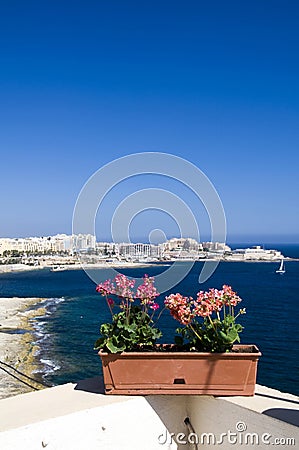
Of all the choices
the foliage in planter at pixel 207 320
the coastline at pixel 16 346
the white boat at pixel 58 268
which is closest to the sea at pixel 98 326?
the coastline at pixel 16 346

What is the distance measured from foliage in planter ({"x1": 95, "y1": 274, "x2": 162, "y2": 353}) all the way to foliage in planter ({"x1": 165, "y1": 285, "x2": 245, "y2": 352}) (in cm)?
11

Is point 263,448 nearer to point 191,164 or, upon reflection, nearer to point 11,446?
point 11,446

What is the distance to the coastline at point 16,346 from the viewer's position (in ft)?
43.3

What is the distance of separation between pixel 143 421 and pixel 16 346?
18.9 metres

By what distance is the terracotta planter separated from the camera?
1.68 m

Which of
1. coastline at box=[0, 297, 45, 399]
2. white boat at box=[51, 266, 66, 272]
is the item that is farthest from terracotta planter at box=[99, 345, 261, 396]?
white boat at box=[51, 266, 66, 272]

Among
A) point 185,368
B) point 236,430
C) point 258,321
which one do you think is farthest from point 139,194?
point 258,321

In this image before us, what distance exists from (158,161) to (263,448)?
1.36 metres

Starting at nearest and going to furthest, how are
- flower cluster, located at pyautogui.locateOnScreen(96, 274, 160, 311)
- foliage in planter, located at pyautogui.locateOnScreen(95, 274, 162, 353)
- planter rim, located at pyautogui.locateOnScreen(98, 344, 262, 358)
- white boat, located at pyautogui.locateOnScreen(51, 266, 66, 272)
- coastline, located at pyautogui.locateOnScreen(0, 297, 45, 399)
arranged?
1. planter rim, located at pyautogui.locateOnScreen(98, 344, 262, 358)
2. foliage in planter, located at pyautogui.locateOnScreen(95, 274, 162, 353)
3. flower cluster, located at pyautogui.locateOnScreen(96, 274, 160, 311)
4. coastline, located at pyautogui.locateOnScreen(0, 297, 45, 399)
5. white boat, located at pyautogui.locateOnScreen(51, 266, 66, 272)

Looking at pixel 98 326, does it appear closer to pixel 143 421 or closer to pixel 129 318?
pixel 129 318

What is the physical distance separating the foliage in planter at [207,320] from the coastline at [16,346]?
1105 cm

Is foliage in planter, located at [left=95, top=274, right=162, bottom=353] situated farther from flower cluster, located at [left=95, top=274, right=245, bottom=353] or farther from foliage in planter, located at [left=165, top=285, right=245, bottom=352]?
foliage in planter, located at [left=165, top=285, right=245, bottom=352]

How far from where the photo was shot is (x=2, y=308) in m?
30.9

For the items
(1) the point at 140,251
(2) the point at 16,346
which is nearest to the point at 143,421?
(1) the point at 140,251
